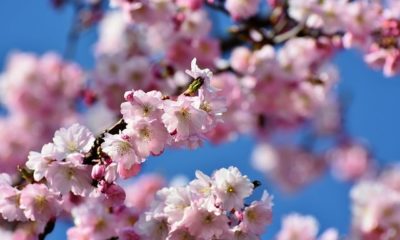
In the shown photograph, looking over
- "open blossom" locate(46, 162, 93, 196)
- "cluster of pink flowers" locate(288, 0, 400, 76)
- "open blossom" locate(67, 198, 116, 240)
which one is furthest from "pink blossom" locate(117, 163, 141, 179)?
"cluster of pink flowers" locate(288, 0, 400, 76)

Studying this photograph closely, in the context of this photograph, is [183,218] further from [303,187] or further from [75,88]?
[303,187]

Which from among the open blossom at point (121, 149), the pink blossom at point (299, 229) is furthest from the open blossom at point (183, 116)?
the pink blossom at point (299, 229)

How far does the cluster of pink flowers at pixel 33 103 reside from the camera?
6.64 m

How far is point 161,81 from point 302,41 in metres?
0.99

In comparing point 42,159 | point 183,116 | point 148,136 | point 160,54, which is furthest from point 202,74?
point 160,54

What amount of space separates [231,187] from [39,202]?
680 mm

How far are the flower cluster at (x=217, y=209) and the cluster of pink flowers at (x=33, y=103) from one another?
383cm

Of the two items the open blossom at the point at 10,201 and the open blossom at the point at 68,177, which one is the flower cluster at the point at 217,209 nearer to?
the open blossom at the point at 68,177

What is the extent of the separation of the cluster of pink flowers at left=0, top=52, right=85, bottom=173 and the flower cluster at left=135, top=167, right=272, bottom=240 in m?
3.83

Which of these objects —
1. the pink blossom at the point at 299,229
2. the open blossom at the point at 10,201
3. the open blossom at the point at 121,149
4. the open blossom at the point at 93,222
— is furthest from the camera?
the pink blossom at the point at 299,229

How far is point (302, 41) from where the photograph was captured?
5180mm

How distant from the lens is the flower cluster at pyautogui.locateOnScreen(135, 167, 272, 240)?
2684 millimetres

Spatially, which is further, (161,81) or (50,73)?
(50,73)

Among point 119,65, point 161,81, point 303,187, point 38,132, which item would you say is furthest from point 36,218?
point 303,187
